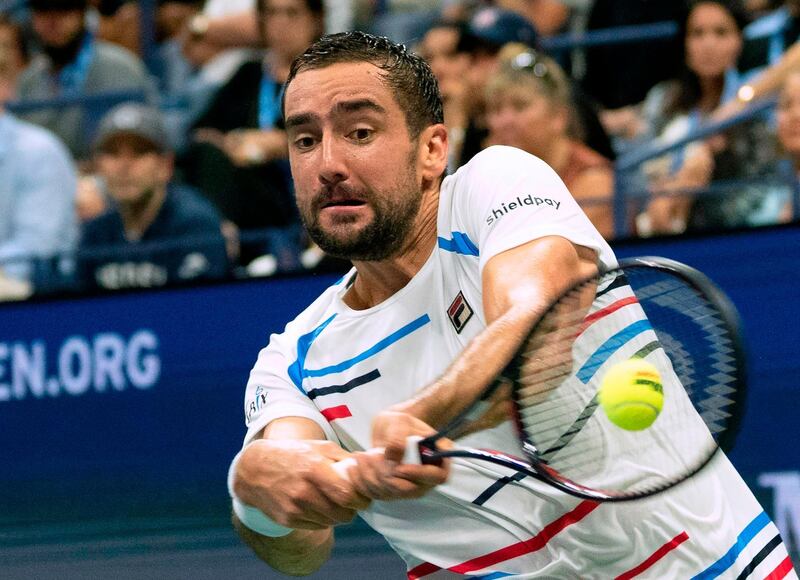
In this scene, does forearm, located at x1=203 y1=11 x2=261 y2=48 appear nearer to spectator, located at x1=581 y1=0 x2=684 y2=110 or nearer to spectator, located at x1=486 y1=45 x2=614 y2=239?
spectator, located at x1=581 y1=0 x2=684 y2=110

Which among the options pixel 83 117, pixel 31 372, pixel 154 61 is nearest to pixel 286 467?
pixel 31 372

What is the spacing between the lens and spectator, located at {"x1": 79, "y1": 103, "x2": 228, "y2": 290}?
5.98 metres

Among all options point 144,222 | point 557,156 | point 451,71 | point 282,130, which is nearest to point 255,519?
point 557,156

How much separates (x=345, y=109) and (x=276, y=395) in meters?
0.62

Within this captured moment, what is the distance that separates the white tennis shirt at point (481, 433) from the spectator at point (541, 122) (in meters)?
2.51

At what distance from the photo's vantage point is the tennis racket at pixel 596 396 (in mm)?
2514

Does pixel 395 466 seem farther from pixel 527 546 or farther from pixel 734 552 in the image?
pixel 734 552

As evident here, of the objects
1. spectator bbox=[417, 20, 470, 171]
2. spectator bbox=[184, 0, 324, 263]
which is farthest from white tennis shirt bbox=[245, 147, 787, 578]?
spectator bbox=[184, 0, 324, 263]

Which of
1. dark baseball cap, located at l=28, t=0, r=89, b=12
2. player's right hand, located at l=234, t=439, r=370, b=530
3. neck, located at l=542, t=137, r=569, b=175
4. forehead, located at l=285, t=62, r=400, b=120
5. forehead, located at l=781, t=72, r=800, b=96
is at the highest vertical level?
forehead, located at l=285, t=62, r=400, b=120

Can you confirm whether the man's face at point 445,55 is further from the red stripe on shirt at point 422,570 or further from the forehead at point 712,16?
the red stripe on shirt at point 422,570

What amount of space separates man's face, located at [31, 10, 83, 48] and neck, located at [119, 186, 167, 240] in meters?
1.79

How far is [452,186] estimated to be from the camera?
2877mm

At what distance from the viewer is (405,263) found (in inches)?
114

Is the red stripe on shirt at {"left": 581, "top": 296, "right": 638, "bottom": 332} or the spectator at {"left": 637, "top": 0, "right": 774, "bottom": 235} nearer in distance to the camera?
the red stripe on shirt at {"left": 581, "top": 296, "right": 638, "bottom": 332}
